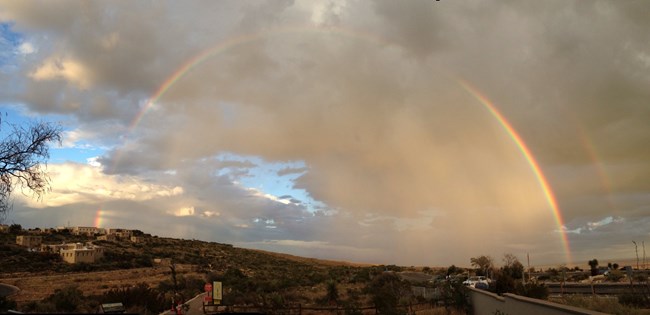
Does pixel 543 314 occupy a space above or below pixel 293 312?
above

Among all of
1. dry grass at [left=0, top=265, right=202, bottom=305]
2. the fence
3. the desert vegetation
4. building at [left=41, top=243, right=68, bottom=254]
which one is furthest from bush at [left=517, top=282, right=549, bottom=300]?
building at [left=41, top=243, right=68, bottom=254]

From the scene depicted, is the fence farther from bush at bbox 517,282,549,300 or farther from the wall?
bush at bbox 517,282,549,300

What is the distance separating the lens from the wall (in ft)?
41.9

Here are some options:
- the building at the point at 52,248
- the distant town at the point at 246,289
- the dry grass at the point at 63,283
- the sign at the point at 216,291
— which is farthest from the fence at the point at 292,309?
the building at the point at 52,248

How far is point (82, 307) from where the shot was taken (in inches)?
929

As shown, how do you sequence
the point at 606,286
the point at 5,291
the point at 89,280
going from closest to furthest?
the point at 5,291 < the point at 606,286 < the point at 89,280

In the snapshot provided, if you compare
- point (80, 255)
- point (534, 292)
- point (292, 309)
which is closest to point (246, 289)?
point (292, 309)

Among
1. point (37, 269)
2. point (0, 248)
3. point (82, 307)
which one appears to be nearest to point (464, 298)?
point (82, 307)

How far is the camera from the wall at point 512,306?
41.9ft

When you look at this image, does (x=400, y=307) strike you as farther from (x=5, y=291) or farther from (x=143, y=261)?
(x=143, y=261)

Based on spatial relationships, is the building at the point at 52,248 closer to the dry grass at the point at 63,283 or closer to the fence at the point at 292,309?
the dry grass at the point at 63,283

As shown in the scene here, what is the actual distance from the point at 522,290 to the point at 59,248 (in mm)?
84478

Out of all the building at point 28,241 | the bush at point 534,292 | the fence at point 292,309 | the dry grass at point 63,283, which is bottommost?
the dry grass at point 63,283

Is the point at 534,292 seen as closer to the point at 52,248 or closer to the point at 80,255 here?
the point at 80,255
